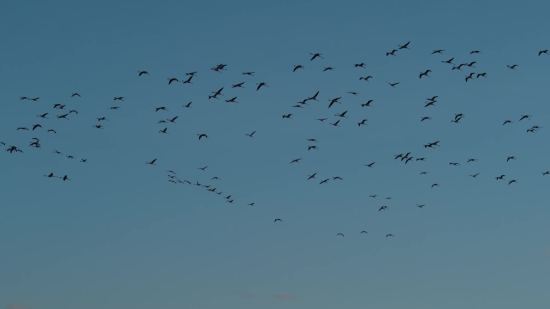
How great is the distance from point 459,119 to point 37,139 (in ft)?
206

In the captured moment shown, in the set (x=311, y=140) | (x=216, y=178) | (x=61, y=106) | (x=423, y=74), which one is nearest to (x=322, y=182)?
(x=311, y=140)

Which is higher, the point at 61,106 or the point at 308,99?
the point at 61,106

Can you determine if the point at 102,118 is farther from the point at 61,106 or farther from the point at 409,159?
the point at 409,159

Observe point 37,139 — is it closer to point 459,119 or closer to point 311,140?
point 311,140

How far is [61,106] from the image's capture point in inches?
5271

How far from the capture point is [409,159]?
5340 inches

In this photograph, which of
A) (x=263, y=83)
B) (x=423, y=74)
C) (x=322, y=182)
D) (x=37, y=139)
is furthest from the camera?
(x=322, y=182)

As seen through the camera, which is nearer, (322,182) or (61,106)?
(61,106)

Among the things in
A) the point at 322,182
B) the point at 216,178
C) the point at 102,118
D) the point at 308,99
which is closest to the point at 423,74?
the point at 308,99

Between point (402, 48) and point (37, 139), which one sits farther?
point (37, 139)

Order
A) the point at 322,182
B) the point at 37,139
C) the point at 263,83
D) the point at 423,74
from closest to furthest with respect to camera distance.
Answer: the point at 263,83
the point at 423,74
the point at 37,139
the point at 322,182

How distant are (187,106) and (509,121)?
162ft

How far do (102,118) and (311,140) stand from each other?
3259cm

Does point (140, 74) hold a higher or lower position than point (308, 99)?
higher
